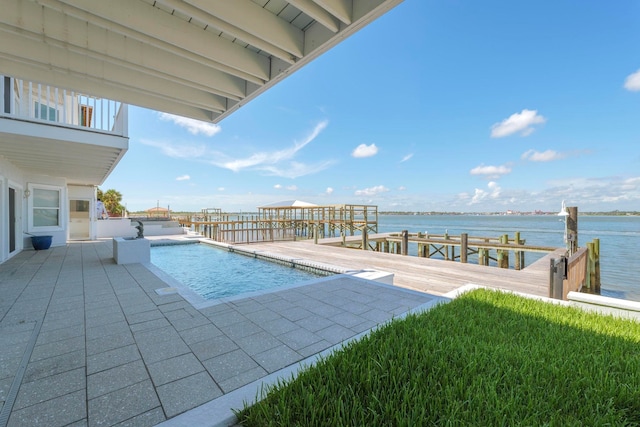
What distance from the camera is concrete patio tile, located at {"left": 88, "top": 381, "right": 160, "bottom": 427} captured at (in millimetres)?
1541

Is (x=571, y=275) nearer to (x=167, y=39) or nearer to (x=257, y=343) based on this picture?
(x=257, y=343)

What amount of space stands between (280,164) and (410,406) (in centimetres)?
2540

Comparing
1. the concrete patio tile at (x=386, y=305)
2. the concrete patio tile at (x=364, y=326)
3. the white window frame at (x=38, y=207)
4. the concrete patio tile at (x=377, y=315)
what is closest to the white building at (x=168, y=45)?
the concrete patio tile at (x=364, y=326)

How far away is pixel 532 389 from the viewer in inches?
66.3

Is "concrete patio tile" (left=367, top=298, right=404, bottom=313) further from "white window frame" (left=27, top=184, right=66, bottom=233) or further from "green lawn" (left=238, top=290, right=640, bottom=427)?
"white window frame" (left=27, top=184, right=66, bottom=233)

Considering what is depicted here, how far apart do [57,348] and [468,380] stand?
3445 millimetres

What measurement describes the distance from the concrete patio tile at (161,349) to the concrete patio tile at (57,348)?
578mm

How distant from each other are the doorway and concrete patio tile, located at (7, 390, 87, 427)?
1420cm

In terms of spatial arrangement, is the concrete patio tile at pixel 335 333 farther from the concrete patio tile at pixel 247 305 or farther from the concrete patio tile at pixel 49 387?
the concrete patio tile at pixel 49 387

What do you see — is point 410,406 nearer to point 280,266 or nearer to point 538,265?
point 280,266

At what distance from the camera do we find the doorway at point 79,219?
496 inches

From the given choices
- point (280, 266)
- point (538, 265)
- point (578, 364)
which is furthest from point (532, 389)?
point (538, 265)

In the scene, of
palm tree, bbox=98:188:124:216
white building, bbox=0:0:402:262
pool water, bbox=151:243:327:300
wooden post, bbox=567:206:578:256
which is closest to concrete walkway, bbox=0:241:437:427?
pool water, bbox=151:243:327:300

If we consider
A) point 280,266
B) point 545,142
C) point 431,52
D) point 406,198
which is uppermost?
point 431,52
